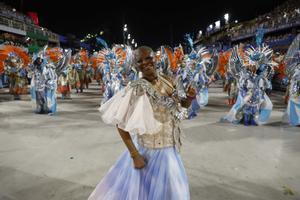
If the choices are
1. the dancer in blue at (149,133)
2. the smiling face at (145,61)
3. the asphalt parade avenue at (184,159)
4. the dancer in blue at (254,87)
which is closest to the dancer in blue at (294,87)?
the asphalt parade avenue at (184,159)

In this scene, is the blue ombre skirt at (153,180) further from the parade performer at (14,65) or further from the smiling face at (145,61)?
the parade performer at (14,65)

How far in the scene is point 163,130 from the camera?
240 cm

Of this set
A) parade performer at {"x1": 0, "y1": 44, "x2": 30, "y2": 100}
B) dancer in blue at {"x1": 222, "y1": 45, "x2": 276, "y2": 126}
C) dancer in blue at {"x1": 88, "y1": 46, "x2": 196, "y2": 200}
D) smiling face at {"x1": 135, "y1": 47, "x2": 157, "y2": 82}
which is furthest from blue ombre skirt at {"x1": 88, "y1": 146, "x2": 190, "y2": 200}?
parade performer at {"x1": 0, "y1": 44, "x2": 30, "y2": 100}

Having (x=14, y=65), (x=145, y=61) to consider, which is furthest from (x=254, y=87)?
(x=14, y=65)

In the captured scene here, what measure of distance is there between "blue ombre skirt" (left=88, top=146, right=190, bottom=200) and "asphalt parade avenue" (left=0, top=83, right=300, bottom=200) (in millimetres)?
1509

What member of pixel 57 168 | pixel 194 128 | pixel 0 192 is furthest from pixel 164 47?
pixel 0 192

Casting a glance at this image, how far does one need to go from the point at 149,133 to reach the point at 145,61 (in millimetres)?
529

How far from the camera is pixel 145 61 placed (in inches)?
92.4

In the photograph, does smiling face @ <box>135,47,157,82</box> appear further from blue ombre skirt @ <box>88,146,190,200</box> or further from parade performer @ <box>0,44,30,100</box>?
parade performer @ <box>0,44,30,100</box>

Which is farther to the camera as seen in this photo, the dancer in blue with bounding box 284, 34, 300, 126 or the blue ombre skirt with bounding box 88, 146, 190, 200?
the dancer in blue with bounding box 284, 34, 300, 126

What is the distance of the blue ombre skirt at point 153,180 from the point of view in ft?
7.51

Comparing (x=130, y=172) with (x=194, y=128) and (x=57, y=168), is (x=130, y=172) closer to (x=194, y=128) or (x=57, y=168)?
(x=57, y=168)

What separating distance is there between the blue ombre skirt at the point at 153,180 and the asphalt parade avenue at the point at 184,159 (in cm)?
151

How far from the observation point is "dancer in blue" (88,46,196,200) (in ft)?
7.50
